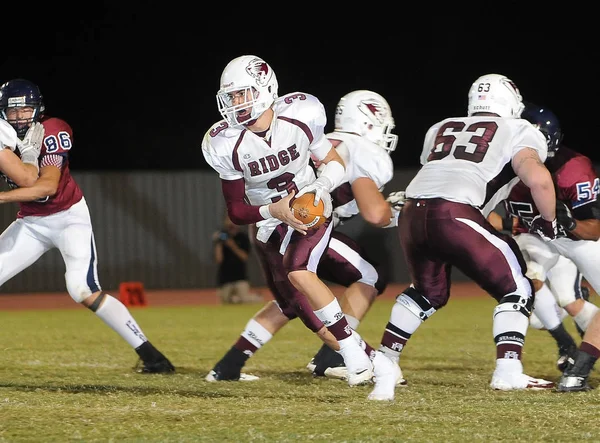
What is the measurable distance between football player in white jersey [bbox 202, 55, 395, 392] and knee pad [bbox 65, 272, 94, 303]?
48.4 inches

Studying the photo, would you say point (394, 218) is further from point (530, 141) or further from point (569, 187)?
point (569, 187)

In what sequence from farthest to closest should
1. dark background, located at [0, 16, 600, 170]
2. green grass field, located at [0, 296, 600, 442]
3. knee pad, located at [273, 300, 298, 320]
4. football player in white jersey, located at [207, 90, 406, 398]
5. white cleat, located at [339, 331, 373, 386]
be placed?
dark background, located at [0, 16, 600, 170] → knee pad, located at [273, 300, 298, 320] → football player in white jersey, located at [207, 90, 406, 398] → white cleat, located at [339, 331, 373, 386] → green grass field, located at [0, 296, 600, 442]

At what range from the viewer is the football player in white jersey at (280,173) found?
4840 millimetres

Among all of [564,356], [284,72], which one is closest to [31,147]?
[564,356]

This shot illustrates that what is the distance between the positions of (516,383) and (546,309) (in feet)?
3.33

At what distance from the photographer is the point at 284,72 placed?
19453mm

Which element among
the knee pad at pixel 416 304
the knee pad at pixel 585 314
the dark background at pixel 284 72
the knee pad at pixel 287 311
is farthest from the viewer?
the dark background at pixel 284 72

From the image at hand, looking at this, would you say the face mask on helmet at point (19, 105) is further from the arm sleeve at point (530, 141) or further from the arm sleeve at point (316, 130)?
the arm sleeve at point (530, 141)

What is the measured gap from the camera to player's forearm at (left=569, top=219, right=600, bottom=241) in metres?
5.25

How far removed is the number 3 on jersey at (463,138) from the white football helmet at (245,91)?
87cm

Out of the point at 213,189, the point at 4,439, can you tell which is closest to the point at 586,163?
the point at 4,439

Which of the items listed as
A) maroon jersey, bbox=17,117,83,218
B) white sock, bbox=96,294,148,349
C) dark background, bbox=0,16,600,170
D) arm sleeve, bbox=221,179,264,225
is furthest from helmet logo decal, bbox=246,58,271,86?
dark background, bbox=0,16,600,170

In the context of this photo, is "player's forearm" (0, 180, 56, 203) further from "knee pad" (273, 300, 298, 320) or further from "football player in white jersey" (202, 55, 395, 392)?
"knee pad" (273, 300, 298, 320)

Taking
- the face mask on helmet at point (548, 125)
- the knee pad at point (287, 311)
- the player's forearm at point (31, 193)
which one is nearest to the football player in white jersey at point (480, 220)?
the face mask on helmet at point (548, 125)
